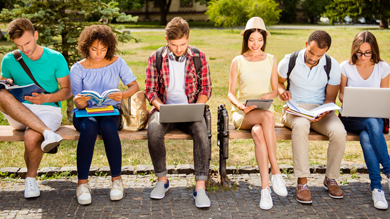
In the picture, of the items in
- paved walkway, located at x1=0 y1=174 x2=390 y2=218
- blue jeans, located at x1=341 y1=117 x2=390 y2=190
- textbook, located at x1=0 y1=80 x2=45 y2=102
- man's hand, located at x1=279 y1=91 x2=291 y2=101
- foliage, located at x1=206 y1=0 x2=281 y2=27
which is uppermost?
foliage, located at x1=206 y1=0 x2=281 y2=27

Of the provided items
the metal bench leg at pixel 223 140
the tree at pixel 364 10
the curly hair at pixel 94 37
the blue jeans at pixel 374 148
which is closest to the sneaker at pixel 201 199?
the metal bench leg at pixel 223 140

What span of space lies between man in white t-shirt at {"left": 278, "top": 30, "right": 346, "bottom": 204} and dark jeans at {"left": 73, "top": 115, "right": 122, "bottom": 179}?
1.76 meters

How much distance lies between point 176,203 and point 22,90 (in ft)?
6.15

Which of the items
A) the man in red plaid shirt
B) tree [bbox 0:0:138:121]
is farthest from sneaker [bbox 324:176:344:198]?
tree [bbox 0:0:138:121]

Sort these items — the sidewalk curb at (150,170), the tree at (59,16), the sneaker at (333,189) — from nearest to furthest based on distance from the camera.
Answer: the sneaker at (333,189)
the sidewalk curb at (150,170)
the tree at (59,16)

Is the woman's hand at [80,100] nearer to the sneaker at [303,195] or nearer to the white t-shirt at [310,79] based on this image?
the white t-shirt at [310,79]

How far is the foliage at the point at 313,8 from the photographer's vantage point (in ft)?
160

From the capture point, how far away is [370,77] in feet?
13.6

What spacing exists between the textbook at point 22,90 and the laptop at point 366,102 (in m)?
3.04

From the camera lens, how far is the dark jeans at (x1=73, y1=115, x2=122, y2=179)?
12.0 feet

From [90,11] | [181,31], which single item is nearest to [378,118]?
[181,31]

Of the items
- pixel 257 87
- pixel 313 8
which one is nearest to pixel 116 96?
pixel 257 87

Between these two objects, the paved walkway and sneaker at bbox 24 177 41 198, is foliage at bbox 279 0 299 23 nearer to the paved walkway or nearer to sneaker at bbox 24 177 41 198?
the paved walkway

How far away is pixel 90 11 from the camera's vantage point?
616cm
